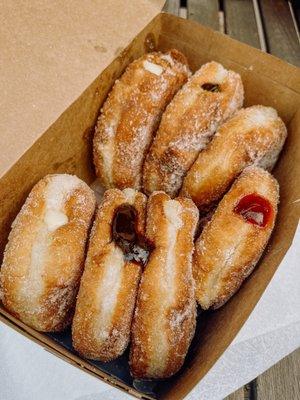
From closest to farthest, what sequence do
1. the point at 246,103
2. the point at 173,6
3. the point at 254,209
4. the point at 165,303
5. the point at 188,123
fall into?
the point at 165,303
the point at 254,209
the point at 188,123
the point at 246,103
the point at 173,6

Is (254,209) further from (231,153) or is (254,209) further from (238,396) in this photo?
(238,396)

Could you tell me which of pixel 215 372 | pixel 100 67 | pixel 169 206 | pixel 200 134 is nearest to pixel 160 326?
pixel 215 372

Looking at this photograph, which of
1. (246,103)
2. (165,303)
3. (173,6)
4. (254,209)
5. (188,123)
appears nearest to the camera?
(165,303)

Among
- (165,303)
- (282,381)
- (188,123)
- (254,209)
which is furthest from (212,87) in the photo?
(282,381)

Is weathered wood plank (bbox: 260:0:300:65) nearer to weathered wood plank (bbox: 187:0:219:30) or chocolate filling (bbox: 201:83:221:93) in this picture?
weathered wood plank (bbox: 187:0:219:30)

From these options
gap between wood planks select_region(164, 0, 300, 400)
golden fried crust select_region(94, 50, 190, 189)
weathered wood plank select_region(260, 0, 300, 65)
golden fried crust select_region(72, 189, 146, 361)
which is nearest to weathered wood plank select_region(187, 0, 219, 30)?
gap between wood planks select_region(164, 0, 300, 400)

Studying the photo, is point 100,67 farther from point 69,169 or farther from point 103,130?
point 69,169
